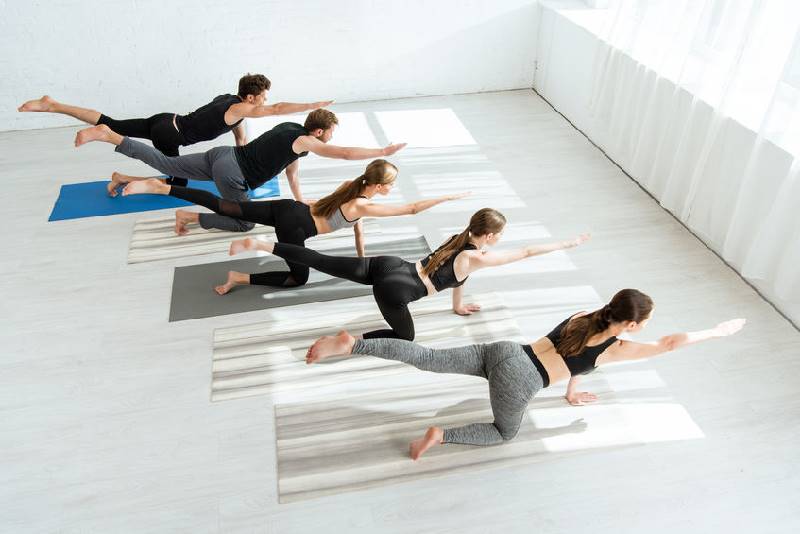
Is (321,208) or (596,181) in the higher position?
(321,208)

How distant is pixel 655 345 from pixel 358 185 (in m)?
1.67

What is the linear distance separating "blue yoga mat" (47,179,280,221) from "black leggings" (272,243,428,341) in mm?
1543

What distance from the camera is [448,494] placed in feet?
8.31

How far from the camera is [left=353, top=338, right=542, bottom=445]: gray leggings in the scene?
8.35 ft

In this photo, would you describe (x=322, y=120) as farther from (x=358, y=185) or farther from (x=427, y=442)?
(x=427, y=442)

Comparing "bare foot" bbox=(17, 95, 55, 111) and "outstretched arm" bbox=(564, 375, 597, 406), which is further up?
"bare foot" bbox=(17, 95, 55, 111)

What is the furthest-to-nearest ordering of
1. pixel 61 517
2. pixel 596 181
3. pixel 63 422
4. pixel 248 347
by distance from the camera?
1. pixel 596 181
2. pixel 248 347
3. pixel 63 422
4. pixel 61 517

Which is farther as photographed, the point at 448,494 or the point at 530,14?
the point at 530,14

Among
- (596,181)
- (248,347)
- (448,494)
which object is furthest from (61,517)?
(596,181)

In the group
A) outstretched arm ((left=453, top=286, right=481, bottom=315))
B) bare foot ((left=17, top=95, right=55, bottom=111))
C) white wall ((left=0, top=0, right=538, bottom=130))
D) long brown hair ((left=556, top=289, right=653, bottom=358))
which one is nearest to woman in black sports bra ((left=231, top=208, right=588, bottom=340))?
outstretched arm ((left=453, top=286, right=481, bottom=315))

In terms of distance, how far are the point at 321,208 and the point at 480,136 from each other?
2314 millimetres

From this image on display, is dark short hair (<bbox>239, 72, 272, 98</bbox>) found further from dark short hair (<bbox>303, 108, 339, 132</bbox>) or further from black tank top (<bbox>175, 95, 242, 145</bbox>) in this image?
dark short hair (<bbox>303, 108, 339, 132</bbox>)

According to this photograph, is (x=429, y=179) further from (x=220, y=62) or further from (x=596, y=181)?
(x=220, y=62)

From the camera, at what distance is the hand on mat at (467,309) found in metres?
3.40
